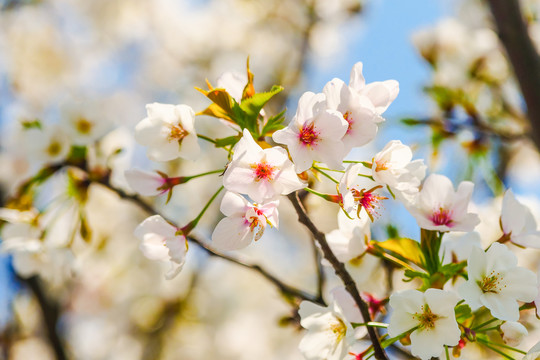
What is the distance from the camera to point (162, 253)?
71 cm

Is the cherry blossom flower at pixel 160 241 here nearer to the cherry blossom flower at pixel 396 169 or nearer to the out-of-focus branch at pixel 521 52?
the cherry blossom flower at pixel 396 169

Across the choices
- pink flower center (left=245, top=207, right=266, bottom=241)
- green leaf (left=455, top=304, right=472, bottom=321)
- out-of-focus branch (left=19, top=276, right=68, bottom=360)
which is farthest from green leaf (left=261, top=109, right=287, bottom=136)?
out-of-focus branch (left=19, top=276, right=68, bottom=360)

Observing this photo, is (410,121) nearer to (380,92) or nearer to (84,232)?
(380,92)

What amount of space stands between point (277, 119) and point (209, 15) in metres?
5.03

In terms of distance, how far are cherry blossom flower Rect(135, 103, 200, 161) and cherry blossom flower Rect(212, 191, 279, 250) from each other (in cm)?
11

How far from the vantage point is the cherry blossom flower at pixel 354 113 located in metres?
0.63

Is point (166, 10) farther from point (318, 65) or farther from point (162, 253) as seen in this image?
point (162, 253)

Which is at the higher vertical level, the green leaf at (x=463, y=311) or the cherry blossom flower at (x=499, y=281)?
the cherry blossom flower at (x=499, y=281)

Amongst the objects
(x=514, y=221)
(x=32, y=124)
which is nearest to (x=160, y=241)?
(x=514, y=221)

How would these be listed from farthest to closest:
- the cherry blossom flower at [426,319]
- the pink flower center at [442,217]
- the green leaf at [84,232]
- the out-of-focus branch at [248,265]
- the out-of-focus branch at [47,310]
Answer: the out-of-focus branch at [47,310]
the green leaf at [84,232]
the out-of-focus branch at [248,265]
the pink flower center at [442,217]
the cherry blossom flower at [426,319]

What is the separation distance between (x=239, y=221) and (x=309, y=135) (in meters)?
0.14

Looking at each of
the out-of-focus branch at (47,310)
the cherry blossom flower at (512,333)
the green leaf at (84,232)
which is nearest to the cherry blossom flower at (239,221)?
the cherry blossom flower at (512,333)

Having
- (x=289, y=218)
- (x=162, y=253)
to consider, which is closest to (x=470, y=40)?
(x=162, y=253)

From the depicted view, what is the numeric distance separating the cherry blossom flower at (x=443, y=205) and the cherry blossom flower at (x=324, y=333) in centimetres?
18
